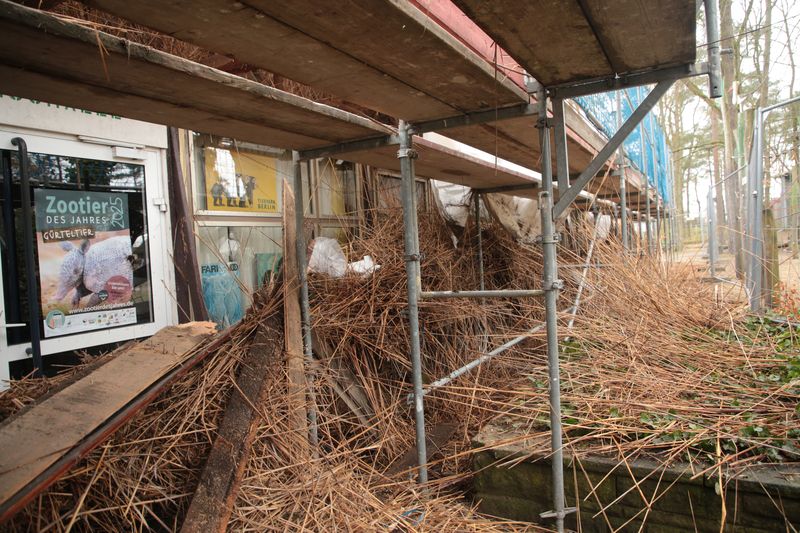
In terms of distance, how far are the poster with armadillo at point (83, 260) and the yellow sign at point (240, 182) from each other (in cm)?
75

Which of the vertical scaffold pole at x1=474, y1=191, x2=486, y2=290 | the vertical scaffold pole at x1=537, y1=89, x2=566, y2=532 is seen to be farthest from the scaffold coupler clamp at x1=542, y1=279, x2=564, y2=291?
the vertical scaffold pole at x1=474, y1=191, x2=486, y2=290

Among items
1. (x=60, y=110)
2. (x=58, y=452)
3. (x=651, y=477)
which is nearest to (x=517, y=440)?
(x=651, y=477)

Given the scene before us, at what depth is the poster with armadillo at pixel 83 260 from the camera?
3400 millimetres

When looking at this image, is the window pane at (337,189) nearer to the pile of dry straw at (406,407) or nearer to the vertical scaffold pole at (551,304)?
the pile of dry straw at (406,407)

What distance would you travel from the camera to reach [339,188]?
546 centimetres

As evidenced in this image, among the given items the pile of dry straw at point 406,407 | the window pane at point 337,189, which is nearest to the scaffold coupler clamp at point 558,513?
the pile of dry straw at point 406,407

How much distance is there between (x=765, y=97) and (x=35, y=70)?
1587cm

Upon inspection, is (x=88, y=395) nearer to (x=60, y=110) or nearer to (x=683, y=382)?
(x=60, y=110)

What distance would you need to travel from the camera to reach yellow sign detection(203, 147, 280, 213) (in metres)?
4.41

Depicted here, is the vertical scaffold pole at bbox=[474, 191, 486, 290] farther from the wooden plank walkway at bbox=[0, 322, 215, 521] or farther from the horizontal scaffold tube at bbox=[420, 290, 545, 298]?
the wooden plank walkway at bbox=[0, 322, 215, 521]

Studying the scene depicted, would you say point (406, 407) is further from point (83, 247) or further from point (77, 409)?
point (83, 247)

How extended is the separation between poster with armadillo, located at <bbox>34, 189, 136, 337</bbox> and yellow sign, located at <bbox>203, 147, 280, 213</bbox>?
2.45ft

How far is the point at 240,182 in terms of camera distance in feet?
15.2

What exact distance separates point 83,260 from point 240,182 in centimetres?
149
